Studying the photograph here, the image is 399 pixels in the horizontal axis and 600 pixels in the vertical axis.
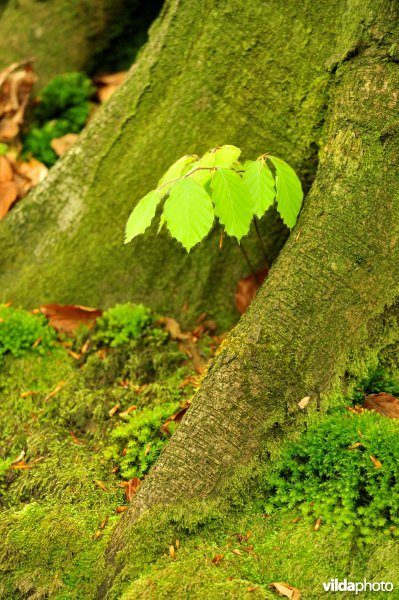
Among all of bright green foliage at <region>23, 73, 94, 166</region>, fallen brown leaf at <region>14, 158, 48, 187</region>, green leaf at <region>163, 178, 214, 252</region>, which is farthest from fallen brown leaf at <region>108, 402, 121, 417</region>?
bright green foliage at <region>23, 73, 94, 166</region>

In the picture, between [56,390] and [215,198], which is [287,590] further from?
[56,390]

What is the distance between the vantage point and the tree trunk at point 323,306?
2.33 m

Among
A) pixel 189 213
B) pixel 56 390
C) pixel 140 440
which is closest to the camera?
pixel 189 213

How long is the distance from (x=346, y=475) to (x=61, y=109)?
3579 mm

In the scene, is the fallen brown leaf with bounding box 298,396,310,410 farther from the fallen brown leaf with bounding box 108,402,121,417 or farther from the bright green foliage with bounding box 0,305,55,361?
the bright green foliage with bounding box 0,305,55,361

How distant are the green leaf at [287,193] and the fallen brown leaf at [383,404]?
77 centimetres

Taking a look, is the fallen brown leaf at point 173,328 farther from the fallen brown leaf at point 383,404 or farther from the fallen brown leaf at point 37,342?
the fallen brown leaf at point 383,404

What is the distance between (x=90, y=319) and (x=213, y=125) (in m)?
1.15

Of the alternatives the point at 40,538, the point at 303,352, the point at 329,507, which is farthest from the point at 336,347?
the point at 40,538

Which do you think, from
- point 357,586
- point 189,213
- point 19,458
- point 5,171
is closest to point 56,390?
point 19,458

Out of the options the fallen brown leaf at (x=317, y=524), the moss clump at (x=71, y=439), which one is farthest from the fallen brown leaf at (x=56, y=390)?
the fallen brown leaf at (x=317, y=524)

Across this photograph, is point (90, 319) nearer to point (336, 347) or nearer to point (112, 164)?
point (112, 164)

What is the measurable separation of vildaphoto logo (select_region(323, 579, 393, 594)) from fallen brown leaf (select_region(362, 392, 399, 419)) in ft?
2.34

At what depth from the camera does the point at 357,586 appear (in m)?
2.04
